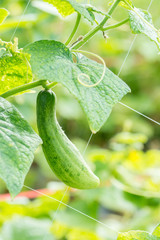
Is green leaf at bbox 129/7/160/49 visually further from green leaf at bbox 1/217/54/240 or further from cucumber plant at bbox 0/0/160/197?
green leaf at bbox 1/217/54/240

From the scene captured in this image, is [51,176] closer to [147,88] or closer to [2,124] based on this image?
[147,88]

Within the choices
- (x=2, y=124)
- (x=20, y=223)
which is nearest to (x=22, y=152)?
(x=2, y=124)

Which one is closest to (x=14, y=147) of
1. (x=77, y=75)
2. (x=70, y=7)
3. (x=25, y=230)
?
(x=77, y=75)

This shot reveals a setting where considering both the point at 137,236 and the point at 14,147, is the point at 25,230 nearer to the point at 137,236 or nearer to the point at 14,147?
the point at 137,236

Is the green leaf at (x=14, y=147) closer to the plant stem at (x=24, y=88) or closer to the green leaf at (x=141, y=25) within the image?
the plant stem at (x=24, y=88)

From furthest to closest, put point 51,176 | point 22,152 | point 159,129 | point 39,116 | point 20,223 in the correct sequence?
1. point 159,129
2. point 51,176
3. point 20,223
4. point 39,116
5. point 22,152

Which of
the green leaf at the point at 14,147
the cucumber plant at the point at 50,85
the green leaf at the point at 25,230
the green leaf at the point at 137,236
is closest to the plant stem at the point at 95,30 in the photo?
the cucumber plant at the point at 50,85

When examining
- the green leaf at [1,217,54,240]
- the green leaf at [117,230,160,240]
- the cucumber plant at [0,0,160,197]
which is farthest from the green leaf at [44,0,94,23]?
the green leaf at [1,217,54,240]
